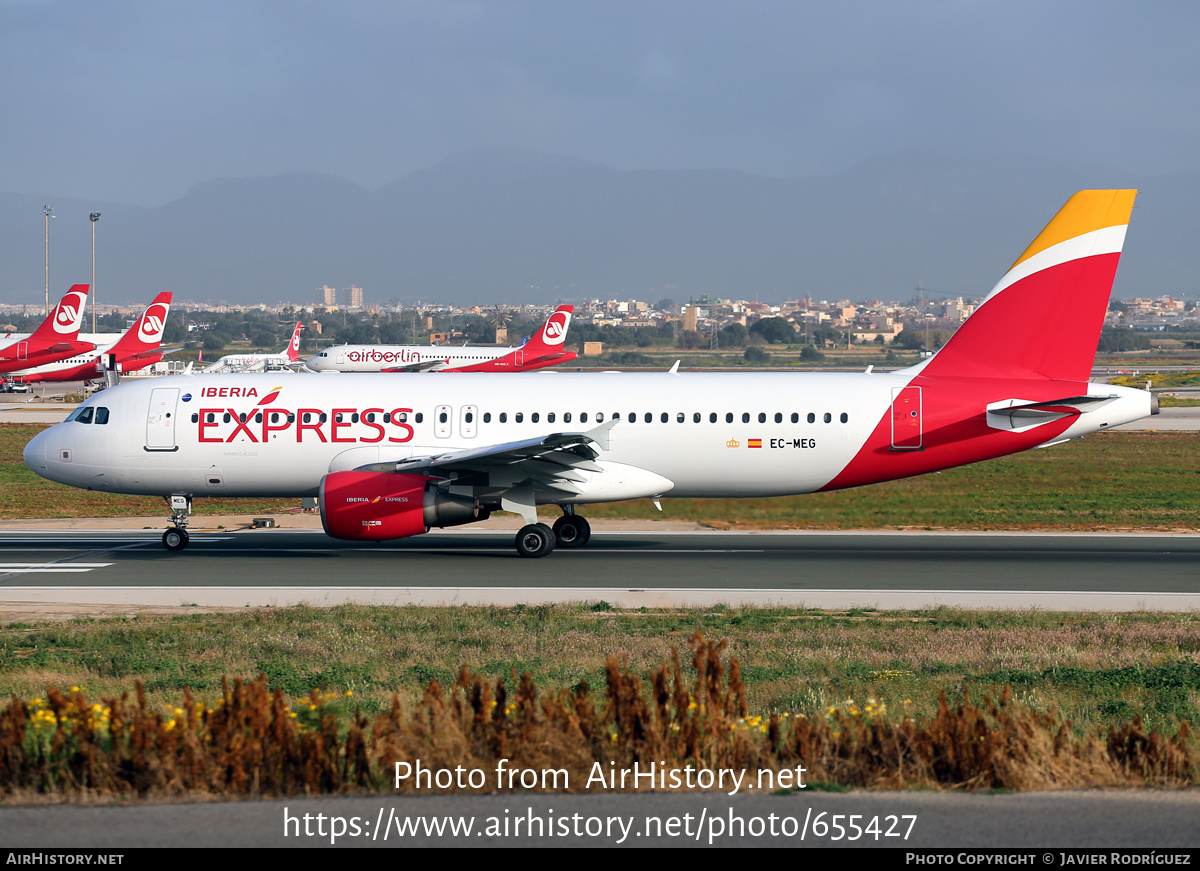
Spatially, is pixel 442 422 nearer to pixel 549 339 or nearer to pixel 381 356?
pixel 549 339

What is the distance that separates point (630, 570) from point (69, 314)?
79.7 m

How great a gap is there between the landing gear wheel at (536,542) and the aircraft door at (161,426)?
333 inches

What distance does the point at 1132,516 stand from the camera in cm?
3388

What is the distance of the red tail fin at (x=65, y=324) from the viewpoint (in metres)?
90.8

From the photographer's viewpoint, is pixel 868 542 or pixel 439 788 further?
Answer: pixel 868 542

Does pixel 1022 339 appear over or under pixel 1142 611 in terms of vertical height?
over

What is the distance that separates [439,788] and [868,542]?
21609mm

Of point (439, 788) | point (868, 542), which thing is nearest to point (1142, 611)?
point (868, 542)

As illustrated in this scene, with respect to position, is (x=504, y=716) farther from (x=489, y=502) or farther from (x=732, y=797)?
(x=489, y=502)

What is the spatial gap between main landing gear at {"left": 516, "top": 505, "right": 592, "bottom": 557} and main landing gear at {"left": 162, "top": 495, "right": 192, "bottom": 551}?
8001mm

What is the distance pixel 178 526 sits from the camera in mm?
27625

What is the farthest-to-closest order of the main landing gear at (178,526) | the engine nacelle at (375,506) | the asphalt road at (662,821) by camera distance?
the main landing gear at (178,526), the engine nacelle at (375,506), the asphalt road at (662,821)

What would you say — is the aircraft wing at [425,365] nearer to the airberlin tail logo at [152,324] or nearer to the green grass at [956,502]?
the airberlin tail logo at [152,324]

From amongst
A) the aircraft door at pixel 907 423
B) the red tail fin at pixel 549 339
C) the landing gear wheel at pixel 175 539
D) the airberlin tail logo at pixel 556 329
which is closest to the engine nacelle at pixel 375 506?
the landing gear wheel at pixel 175 539
